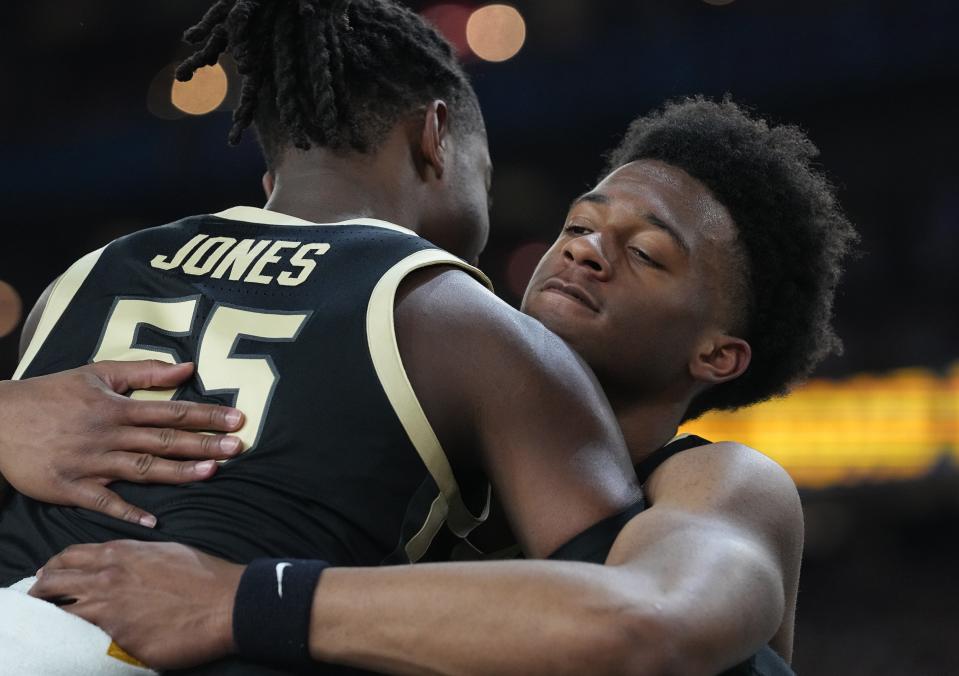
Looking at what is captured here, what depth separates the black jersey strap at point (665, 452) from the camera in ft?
8.03

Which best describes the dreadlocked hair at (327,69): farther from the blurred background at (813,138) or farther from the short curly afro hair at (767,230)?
the blurred background at (813,138)

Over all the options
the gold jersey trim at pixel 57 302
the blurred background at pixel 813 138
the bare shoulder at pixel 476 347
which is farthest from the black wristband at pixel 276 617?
the blurred background at pixel 813 138

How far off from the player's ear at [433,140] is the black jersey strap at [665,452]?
30.1 inches

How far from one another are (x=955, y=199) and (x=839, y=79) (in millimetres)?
1934

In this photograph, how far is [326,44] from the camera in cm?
246

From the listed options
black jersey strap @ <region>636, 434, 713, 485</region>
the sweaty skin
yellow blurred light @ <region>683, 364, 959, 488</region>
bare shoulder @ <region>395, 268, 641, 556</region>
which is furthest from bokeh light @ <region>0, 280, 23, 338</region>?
bare shoulder @ <region>395, 268, 641, 556</region>

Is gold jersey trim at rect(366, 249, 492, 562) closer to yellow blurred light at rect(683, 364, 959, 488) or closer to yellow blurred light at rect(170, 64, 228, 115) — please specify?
yellow blurred light at rect(683, 364, 959, 488)

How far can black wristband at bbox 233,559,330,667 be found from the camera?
171cm

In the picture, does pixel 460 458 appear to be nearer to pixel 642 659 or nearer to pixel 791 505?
pixel 642 659

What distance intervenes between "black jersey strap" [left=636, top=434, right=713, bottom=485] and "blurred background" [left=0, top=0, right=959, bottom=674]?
8.48 m

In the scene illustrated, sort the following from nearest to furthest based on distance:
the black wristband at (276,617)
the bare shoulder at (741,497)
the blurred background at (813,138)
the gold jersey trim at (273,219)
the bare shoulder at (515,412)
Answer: the black wristband at (276,617)
the bare shoulder at (515,412)
the bare shoulder at (741,497)
the gold jersey trim at (273,219)
the blurred background at (813,138)

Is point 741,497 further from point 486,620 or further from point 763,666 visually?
point 486,620

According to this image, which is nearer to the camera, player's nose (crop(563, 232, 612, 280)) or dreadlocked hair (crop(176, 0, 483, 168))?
dreadlocked hair (crop(176, 0, 483, 168))

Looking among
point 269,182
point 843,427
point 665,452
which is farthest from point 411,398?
point 843,427
